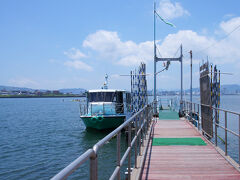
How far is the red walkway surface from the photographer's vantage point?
461cm

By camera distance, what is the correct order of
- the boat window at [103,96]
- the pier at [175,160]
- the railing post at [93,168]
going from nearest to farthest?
the railing post at [93,168], the pier at [175,160], the boat window at [103,96]

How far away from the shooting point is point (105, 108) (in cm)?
1731

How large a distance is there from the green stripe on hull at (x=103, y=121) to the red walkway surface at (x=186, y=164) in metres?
9.97

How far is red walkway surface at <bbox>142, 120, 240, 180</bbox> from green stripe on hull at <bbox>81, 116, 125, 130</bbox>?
32.7ft

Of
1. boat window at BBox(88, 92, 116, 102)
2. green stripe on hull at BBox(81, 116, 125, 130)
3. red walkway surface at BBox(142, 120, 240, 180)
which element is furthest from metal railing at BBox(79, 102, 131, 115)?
red walkway surface at BBox(142, 120, 240, 180)

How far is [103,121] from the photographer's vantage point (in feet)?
55.2

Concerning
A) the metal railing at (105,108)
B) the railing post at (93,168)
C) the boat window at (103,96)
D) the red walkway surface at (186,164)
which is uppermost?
the boat window at (103,96)

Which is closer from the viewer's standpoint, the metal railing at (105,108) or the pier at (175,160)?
the pier at (175,160)

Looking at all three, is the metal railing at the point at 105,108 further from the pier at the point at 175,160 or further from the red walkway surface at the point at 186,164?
the red walkway surface at the point at 186,164

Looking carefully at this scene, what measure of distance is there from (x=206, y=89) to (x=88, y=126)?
37.0 feet

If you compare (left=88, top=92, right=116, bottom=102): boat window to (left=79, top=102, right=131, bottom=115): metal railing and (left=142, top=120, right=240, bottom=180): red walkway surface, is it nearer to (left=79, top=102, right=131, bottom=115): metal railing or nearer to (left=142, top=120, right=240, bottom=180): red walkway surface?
(left=79, top=102, right=131, bottom=115): metal railing

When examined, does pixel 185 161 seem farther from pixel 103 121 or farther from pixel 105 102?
pixel 105 102

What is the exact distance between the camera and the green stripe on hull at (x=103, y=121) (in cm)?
1681

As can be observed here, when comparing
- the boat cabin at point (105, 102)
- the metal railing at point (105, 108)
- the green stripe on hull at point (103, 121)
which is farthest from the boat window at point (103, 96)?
the green stripe on hull at point (103, 121)
